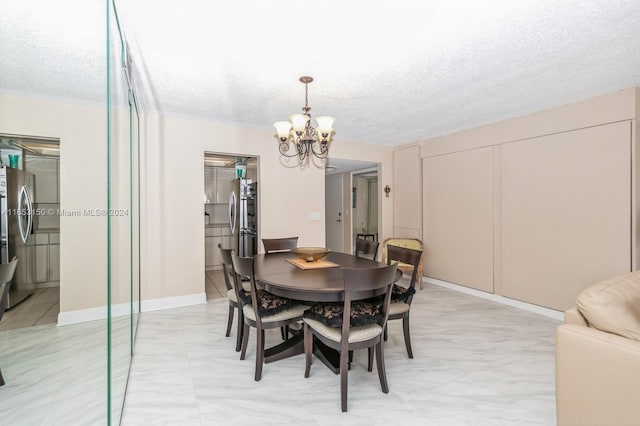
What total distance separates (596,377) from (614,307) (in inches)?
12.9

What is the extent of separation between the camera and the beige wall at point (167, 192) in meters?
1.22

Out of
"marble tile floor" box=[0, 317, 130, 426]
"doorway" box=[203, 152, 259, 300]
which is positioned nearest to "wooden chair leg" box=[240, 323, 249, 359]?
"marble tile floor" box=[0, 317, 130, 426]

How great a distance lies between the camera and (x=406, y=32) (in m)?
2.05

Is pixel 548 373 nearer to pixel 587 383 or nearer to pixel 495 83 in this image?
pixel 587 383

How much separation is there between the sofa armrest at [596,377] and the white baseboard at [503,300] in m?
2.38

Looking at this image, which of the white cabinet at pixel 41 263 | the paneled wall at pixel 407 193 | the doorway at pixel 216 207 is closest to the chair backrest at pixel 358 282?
the white cabinet at pixel 41 263

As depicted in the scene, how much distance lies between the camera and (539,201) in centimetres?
365

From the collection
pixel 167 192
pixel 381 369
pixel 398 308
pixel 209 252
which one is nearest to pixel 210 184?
pixel 209 252

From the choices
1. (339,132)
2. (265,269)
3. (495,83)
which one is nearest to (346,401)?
(265,269)

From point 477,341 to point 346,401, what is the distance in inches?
62.4

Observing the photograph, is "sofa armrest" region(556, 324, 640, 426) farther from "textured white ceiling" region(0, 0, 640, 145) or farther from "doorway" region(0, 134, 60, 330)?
"doorway" region(0, 134, 60, 330)

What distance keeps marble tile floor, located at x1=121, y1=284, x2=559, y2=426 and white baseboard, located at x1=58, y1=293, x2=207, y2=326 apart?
505mm

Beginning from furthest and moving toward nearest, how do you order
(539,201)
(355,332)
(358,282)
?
1. (539,201)
2. (355,332)
3. (358,282)

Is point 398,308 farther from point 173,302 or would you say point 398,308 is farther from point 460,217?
point 173,302
